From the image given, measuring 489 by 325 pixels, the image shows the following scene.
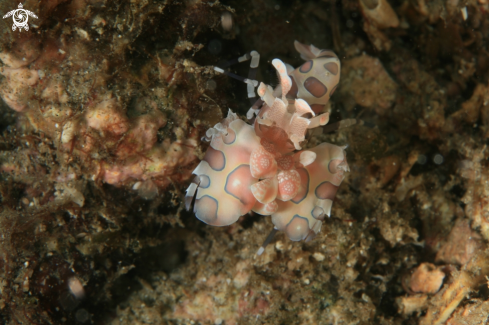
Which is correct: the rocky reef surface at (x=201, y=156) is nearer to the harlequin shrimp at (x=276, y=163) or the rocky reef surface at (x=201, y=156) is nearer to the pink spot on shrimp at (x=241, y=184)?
the harlequin shrimp at (x=276, y=163)

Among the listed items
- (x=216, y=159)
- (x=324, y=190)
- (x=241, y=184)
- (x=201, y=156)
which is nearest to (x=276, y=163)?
(x=241, y=184)

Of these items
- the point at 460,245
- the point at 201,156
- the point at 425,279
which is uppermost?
the point at 201,156

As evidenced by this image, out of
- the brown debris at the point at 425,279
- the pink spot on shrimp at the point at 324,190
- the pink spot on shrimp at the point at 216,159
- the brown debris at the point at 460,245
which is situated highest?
the pink spot on shrimp at the point at 216,159

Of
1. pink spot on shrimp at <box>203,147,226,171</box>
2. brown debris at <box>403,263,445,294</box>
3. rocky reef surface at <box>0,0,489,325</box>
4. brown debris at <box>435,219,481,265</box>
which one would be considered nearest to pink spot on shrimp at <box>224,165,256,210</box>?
pink spot on shrimp at <box>203,147,226,171</box>

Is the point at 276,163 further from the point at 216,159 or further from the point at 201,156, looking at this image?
the point at 201,156

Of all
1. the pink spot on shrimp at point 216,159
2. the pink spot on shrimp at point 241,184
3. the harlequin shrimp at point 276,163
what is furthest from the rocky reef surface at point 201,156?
the pink spot on shrimp at point 241,184

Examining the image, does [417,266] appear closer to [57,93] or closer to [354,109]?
[354,109]
